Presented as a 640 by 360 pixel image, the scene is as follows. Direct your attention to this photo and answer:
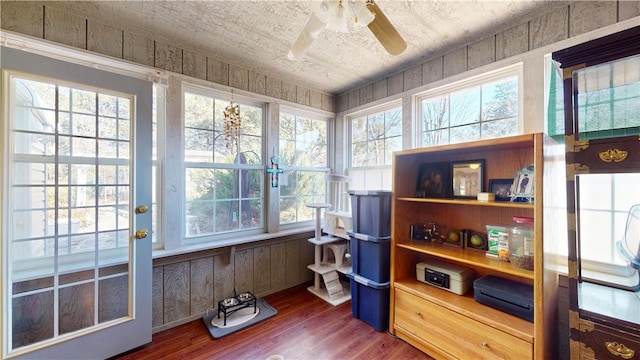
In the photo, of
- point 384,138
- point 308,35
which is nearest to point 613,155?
point 308,35

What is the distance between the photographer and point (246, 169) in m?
2.67

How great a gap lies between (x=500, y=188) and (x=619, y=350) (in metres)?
0.95

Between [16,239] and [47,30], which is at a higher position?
[47,30]

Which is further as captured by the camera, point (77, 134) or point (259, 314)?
point (259, 314)

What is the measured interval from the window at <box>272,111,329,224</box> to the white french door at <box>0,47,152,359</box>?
1405mm

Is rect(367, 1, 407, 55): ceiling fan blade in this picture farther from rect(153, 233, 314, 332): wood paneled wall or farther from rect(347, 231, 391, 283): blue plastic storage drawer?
rect(153, 233, 314, 332): wood paneled wall

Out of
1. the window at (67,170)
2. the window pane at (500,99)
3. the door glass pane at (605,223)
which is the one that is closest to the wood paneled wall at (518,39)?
the window pane at (500,99)

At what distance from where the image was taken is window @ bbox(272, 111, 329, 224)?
2.98 meters

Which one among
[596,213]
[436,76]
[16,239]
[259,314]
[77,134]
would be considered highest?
[436,76]

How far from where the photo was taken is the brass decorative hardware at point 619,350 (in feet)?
3.39

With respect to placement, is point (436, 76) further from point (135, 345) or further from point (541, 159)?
point (135, 345)

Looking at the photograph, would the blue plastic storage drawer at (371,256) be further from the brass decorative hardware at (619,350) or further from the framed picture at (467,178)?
the brass decorative hardware at (619,350)

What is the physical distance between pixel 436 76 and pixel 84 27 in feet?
9.34

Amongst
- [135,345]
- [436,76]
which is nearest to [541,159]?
[436,76]
